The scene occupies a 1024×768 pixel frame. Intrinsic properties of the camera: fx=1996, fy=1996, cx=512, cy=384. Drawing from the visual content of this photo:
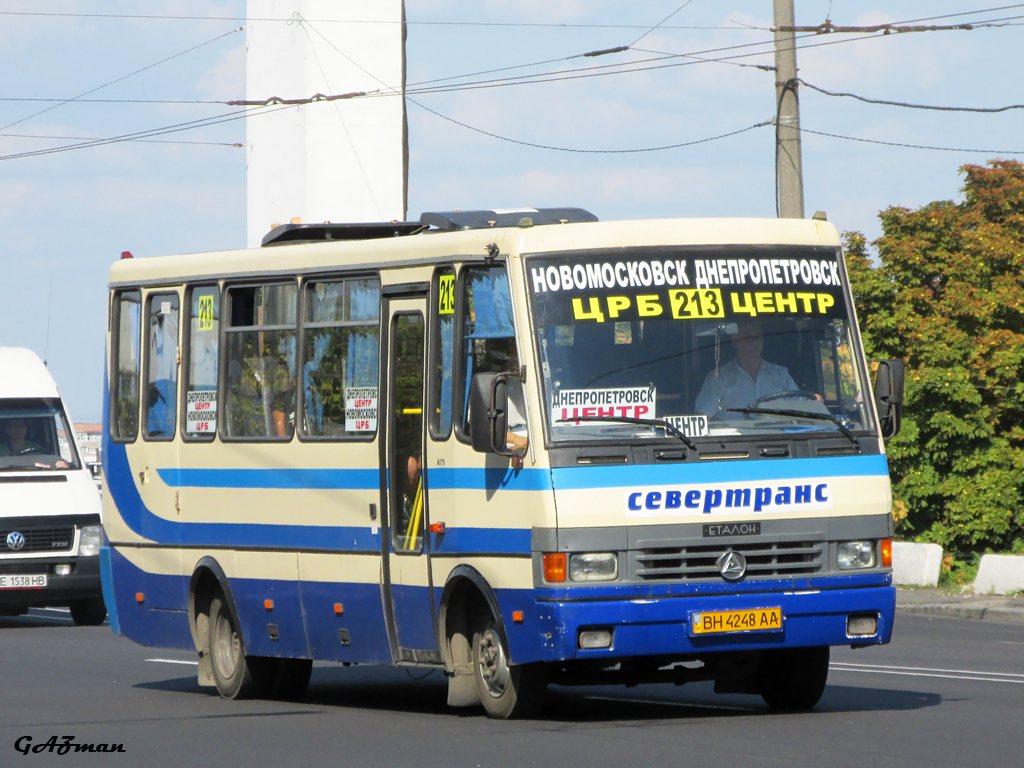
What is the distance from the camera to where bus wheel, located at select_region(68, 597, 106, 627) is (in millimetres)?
22469

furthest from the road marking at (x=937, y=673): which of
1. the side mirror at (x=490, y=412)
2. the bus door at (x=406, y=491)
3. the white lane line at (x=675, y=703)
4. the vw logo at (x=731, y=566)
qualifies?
the side mirror at (x=490, y=412)

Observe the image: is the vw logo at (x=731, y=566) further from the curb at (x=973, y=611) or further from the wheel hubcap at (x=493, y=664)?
the curb at (x=973, y=611)

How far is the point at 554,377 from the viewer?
10797 mm

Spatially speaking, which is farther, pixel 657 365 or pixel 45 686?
pixel 45 686

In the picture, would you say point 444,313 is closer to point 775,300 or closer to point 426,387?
point 426,387

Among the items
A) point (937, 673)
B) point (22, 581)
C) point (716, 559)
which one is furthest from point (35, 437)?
point (716, 559)

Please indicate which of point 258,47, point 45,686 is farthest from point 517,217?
point 258,47

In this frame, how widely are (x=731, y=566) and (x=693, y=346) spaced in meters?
1.23

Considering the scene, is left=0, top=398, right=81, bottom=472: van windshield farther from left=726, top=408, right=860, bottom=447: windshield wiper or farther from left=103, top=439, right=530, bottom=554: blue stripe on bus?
left=726, top=408, right=860, bottom=447: windshield wiper

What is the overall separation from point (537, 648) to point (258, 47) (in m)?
37.6

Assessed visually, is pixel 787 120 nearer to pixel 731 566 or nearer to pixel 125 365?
pixel 125 365

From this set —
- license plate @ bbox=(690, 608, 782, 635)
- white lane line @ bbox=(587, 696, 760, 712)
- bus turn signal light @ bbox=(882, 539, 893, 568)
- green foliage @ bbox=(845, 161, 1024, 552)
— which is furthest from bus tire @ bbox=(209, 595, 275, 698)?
green foliage @ bbox=(845, 161, 1024, 552)

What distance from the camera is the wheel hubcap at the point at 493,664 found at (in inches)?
436

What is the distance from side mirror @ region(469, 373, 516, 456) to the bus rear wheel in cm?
366
